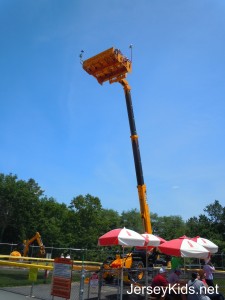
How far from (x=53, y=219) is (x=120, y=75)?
38635mm

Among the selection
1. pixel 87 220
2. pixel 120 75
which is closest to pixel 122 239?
pixel 120 75

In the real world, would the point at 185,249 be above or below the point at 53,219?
below

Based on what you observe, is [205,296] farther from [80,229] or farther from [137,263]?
[80,229]

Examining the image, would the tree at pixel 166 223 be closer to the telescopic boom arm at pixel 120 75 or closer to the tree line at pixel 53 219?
the tree line at pixel 53 219

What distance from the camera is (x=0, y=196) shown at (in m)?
58.4

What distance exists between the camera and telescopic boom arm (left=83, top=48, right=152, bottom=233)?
22469mm

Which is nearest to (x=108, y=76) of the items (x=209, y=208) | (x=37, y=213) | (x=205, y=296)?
(x=205, y=296)

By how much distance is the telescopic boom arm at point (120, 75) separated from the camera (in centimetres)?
2247

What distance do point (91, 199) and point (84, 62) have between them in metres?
31.6

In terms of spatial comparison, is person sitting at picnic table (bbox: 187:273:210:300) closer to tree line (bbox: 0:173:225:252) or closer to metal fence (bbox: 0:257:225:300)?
metal fence (bbox: 0:257:225:300)

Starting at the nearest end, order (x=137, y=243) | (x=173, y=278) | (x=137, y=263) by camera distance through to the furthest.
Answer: (x=173, y=278), (x=137, y=243), (x=137, y=263)

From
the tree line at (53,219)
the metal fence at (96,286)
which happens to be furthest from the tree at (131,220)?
the metal fence at (96,286)

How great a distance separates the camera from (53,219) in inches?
2256

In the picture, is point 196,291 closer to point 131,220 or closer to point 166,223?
point 131,220
